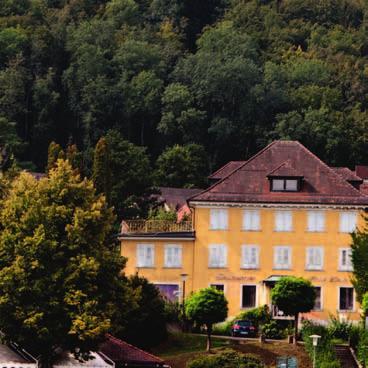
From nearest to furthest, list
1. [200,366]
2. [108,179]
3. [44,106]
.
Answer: [200,366] → [108,179] → [44,106]

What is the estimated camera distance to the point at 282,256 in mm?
84438

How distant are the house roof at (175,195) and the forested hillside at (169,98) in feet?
24.3

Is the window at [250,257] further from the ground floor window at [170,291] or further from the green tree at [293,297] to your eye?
the green tree at [293,297]

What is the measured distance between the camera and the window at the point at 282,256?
84188 mm

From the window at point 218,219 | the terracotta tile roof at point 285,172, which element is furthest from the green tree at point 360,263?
the window at point 218,219

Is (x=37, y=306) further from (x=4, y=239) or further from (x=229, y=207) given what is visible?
(x=229, y=207)

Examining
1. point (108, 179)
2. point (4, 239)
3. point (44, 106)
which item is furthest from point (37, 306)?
point (44, 106)

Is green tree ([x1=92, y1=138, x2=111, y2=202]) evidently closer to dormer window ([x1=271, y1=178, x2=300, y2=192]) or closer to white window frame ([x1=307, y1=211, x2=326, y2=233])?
dormer window ([x1=271, y1=178, x2=300, y2=192])

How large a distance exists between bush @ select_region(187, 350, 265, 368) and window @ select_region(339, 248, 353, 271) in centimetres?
2014

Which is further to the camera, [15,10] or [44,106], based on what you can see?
[15,10]

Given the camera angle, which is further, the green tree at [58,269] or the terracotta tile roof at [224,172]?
the terracotta tile roof at [224,172]

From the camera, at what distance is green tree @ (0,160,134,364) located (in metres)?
64.3

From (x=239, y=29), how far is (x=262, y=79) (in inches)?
1281

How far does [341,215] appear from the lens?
84062 mm
